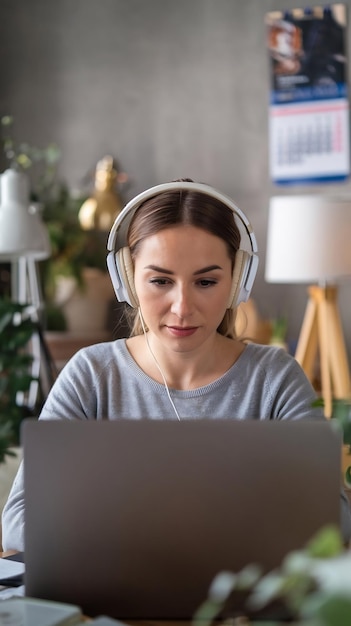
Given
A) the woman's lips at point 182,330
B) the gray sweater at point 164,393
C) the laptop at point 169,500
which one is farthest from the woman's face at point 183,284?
the laptop at point 169,500

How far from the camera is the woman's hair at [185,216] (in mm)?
1612

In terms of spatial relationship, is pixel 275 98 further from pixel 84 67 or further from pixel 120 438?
pixel 120 438

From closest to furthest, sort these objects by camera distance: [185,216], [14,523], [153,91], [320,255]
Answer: [14,523], [185,216], [320,255], [153,91]

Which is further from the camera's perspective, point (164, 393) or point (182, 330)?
point (164, 393)

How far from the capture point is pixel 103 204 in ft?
15.6

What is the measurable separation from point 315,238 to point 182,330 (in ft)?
6.48

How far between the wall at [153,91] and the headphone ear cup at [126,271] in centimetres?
284

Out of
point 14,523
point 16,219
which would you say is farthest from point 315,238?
point 14,523

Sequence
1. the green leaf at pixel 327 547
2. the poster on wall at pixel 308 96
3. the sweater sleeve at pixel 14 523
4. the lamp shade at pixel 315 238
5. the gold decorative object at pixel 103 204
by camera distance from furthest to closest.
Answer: the gold decorative object at pixel 103 204 < the poster on wall at pixel 308 96 < the lamp shade at pixel 315 238 < the sweater sleeve at pixel 14 523 < the green leaf at pixel 327 547

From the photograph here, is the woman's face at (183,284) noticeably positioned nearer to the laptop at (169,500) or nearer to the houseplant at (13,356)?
the laptop at (169,500)

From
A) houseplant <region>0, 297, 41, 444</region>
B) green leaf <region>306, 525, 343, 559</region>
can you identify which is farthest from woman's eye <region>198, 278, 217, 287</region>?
houseplant <region>0, 297, 41, 444</region>

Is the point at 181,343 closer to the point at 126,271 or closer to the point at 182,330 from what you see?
the point at 182,330

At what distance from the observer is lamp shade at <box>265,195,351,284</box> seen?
3434 millimetres

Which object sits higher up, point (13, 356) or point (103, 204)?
point (103, 204)
